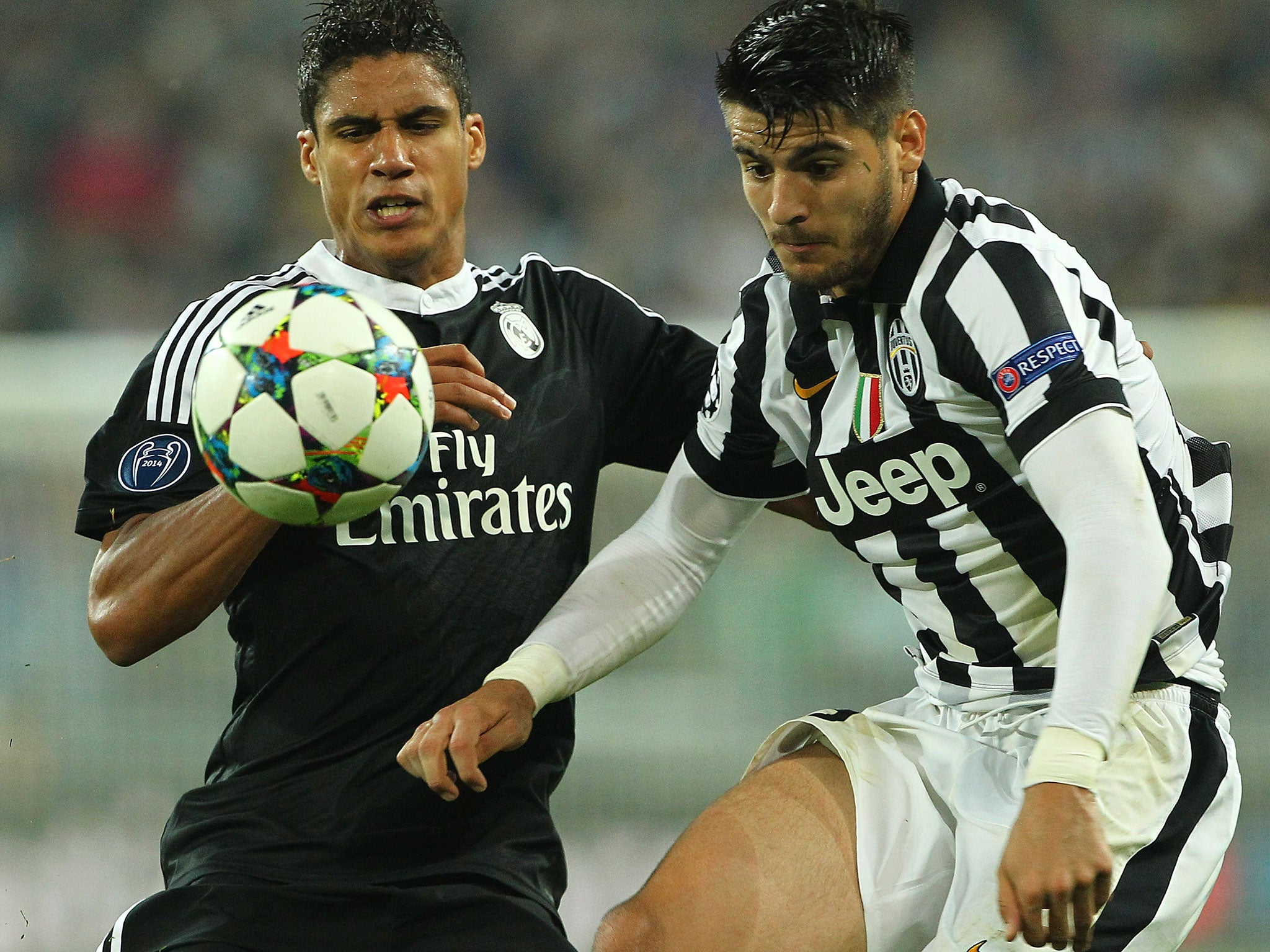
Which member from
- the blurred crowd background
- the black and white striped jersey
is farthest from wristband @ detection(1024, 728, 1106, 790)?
the blurred crowd background

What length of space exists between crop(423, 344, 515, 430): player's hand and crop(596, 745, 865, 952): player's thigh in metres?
0.79

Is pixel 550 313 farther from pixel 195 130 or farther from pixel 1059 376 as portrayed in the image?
pixel 195 130

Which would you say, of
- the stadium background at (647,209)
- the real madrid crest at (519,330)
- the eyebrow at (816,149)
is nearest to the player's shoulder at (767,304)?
the eyebrow at (816,149)

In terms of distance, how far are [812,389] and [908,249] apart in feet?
1.05

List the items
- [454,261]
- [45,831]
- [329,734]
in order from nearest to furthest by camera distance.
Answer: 1. [329,734]
2. [454,261]
3. [45,831]

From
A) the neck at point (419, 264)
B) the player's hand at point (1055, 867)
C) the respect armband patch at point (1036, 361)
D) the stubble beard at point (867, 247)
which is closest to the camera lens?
the player's hand at point (1055, 867)

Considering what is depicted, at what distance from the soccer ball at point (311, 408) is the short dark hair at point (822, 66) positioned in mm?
689

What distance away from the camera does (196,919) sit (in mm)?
2441

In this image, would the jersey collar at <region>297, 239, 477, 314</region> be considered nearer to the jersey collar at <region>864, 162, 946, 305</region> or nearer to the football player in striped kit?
the football player in striped kit

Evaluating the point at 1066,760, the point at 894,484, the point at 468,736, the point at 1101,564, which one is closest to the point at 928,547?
the point at 894,484

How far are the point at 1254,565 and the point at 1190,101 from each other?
309 cm

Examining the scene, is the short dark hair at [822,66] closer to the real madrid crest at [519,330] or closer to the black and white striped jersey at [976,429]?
the black and white striped jersey at [976,429]

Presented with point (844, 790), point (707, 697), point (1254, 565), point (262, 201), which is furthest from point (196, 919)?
point (262, 201)

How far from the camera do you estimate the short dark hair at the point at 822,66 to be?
7.57 ft
